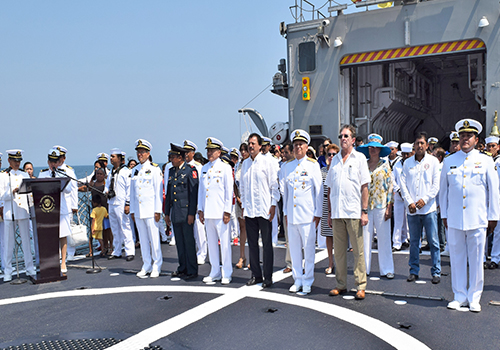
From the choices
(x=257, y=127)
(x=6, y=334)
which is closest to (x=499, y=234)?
(x=6, y=334)

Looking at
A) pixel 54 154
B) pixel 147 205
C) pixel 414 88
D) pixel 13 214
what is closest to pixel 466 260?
pixel 147 205

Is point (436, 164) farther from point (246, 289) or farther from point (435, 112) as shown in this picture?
point (435, 112)

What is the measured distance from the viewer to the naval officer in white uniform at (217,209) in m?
6.15

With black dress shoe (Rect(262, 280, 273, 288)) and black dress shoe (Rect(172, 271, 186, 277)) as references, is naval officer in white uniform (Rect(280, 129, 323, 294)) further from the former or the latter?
black dress shoe (Rect(172, 271, 186, 277))

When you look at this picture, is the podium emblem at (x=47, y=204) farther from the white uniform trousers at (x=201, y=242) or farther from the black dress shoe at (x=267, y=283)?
the black dress shoe at (x=267, y=283)

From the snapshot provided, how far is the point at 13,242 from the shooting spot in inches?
273

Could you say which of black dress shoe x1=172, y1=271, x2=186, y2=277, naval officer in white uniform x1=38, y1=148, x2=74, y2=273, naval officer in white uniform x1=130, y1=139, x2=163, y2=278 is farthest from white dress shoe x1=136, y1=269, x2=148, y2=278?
naval officer in white uniform x1=38, y1=148, x2=74, y2=273

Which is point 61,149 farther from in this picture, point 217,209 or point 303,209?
point 303,209

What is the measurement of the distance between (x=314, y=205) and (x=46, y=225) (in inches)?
154

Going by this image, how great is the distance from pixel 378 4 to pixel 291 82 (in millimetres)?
2698

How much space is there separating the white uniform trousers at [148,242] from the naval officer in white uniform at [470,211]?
3.92 meters

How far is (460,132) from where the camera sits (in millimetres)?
4852

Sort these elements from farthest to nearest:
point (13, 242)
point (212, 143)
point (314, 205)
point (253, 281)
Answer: point (13, 242)
point (212, 143)
point (253, 281)
point (314, 205)

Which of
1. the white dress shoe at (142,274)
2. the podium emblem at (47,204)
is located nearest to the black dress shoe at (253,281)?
the white dress shoe at (142,274)
